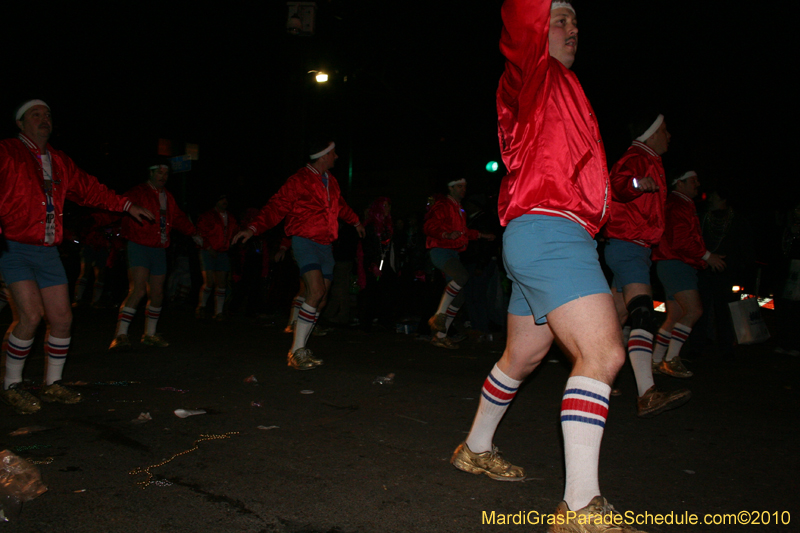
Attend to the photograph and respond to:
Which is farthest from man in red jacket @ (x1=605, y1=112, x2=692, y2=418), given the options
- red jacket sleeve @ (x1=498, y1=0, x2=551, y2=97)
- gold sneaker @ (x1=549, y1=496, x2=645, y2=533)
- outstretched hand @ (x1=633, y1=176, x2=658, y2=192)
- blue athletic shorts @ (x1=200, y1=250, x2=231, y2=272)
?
blue athletic shorts @ (x1=200, y1=250, x2=231, y2=272)

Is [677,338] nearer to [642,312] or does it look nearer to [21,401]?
[642,312]

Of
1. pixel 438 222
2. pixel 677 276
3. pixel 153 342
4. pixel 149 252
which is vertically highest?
pixel 438 222

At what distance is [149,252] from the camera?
7.02m

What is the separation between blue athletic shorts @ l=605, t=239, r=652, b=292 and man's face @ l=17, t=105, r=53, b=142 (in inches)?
169

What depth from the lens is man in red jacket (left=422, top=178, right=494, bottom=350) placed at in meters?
7.93

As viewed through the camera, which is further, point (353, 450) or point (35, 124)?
point (35, 124)

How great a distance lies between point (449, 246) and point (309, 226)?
8.39 feet

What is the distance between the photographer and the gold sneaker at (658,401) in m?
3.94

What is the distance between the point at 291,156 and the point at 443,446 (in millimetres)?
10204

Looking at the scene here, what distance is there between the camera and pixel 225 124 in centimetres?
2552

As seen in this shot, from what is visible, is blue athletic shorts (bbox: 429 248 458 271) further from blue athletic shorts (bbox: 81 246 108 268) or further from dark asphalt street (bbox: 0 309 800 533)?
blue athletic shorts (bbox: 81 246 108 268)

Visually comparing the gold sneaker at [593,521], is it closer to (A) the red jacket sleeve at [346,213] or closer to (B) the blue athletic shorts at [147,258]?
(A) the red jacket sleeve at [346,213]

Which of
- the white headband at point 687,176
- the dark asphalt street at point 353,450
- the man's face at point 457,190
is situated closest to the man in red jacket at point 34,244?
the dark asphalt street at point 353,450

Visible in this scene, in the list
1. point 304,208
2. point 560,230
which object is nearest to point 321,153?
point 304,208
